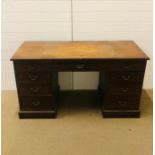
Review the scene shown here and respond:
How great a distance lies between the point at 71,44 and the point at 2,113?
107 cm

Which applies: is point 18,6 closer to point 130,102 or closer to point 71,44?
point 71,44

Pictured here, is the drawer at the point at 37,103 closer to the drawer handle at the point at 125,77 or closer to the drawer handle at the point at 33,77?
the drawer handle at the point at 33,77

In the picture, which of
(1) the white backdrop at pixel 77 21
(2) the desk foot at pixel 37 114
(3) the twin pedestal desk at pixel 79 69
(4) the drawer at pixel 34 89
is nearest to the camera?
(3) the twin pedestal desk at pixel 79 69

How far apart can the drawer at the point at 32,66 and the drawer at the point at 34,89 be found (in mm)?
164

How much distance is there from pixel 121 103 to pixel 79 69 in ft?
1.91

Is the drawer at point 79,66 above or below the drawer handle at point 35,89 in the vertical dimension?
above

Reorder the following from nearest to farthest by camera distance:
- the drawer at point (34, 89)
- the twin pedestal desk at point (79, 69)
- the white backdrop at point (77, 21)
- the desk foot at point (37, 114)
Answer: the twin pedestal desk at point (79, 69) < the drawer at point (34, 89) < the desk foot at point (37, 114) < the white backdrop at point (77, 21)

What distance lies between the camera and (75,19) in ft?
8.48

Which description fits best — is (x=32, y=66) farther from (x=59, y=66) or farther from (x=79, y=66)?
(x=79, y=66)

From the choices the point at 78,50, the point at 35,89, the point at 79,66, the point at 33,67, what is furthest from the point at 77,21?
the point at 35,89

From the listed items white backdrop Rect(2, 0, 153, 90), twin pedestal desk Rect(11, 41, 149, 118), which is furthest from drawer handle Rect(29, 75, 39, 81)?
white backdrop Rect(2, 0, 153, 90)

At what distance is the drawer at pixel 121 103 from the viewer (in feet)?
7.51

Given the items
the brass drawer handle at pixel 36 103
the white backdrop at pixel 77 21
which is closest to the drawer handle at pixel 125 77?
the white backdrop at pixel 77 21

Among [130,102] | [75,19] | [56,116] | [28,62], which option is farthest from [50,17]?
[130,102]
